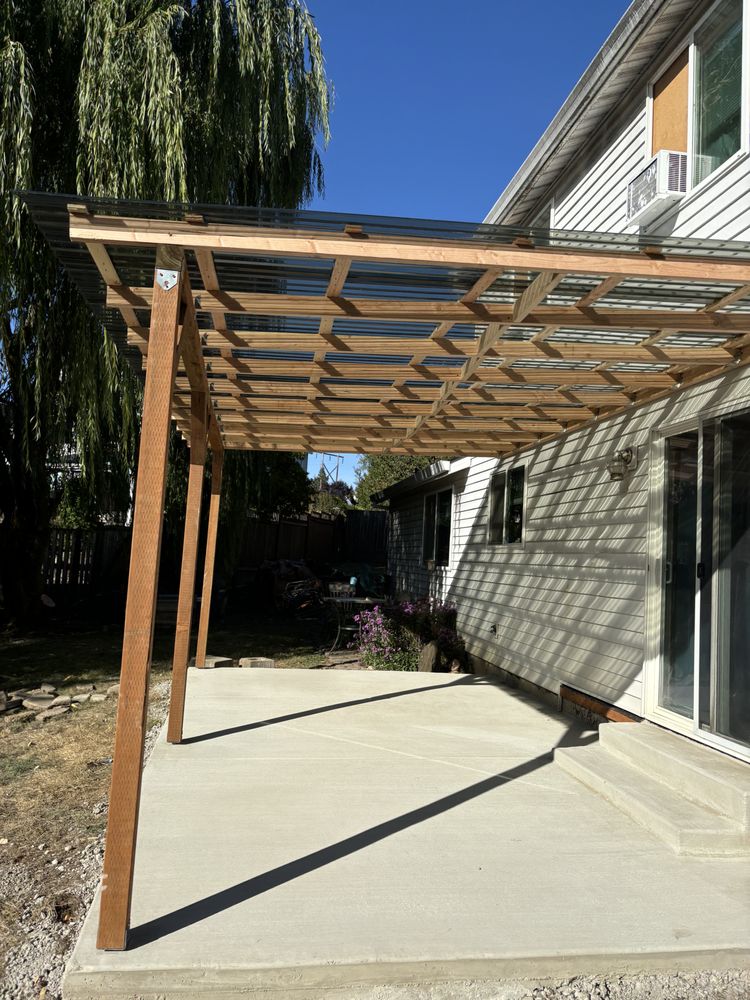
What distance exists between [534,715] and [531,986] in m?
4.34

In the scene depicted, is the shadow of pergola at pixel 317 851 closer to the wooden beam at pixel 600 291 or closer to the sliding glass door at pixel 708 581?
the sliding glass door at pixel 708 581

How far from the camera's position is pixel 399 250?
3258 millimetres

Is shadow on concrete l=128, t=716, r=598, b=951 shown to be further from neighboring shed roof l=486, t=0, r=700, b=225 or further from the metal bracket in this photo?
neighboring shed roof l=486, t=0, r=700, b=225

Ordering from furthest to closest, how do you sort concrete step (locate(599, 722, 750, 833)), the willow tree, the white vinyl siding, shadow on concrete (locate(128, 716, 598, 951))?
the willow tree → the white vinyl siding → concrete step (locate(599, 722, 750, 833)) → shadow on concrete (locate(128, 716, 598, 951))

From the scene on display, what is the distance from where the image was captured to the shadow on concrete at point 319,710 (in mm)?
5748

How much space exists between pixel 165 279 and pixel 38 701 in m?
5.20

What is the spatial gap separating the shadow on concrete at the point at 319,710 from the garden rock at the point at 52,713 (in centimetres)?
167

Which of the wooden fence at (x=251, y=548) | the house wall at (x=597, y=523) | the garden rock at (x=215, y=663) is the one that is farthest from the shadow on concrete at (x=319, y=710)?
the wooden fence at (x=251, y=548)

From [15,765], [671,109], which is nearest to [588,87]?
[671,109]

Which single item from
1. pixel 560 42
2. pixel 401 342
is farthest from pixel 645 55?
pixel 560 42

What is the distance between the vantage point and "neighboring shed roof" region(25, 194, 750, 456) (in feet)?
10.6

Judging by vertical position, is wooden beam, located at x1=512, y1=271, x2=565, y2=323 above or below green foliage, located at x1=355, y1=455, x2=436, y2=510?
below

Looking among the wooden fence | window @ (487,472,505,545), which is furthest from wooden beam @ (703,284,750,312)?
the wooden fence

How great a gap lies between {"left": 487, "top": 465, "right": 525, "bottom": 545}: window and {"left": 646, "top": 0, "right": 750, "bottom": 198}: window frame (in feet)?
12.4
